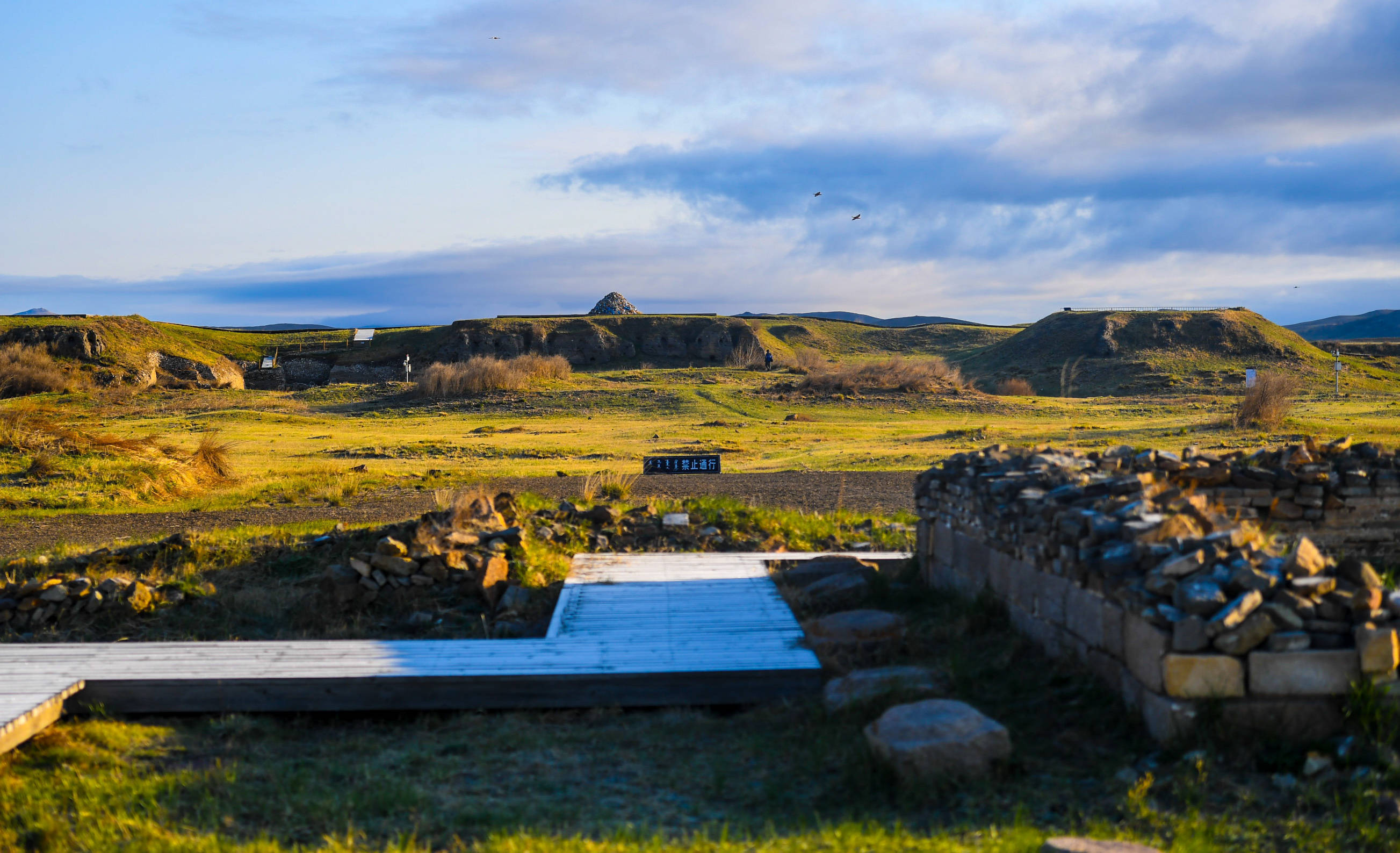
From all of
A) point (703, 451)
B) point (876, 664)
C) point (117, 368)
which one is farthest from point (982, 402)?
point (117, 368)

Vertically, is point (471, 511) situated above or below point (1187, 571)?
below

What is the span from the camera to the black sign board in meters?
19.8

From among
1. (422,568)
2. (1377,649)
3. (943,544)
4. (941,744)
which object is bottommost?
(422,568)

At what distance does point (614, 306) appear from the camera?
99750mm

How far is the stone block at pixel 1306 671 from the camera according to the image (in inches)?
179

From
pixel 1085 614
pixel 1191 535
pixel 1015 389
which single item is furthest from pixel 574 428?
pixel 1191 535

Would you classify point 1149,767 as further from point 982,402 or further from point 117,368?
point 117,368

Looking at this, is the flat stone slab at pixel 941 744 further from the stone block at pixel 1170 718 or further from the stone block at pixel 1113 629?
the stone block at pixel 1113 629

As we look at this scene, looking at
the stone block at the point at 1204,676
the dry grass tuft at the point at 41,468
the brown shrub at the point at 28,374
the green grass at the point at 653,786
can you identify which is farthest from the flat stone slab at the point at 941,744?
the brown shrub at the point at 28,374

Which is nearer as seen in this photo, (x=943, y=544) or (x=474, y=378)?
(x=943, y=544)

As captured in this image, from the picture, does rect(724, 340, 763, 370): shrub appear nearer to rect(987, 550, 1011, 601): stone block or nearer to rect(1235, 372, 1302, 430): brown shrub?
rect(1235, 372, 1302, 430): brown shrub

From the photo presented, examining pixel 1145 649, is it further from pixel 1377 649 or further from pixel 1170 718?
pixel 1377 649

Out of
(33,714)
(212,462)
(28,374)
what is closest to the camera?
(33,714)

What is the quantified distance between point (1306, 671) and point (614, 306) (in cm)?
9671
